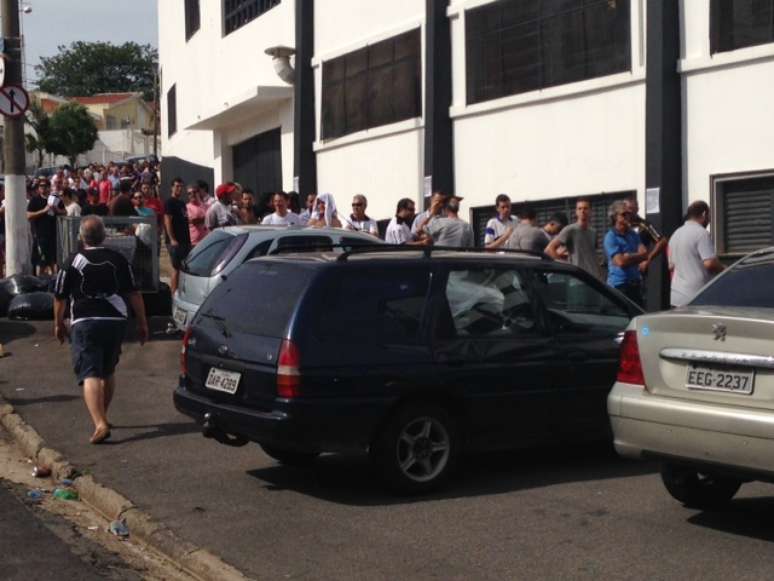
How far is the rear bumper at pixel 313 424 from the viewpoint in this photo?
309 inches

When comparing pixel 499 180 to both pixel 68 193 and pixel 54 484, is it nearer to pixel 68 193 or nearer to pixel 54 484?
pixel 68 193

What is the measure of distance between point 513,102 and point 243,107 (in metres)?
9.19

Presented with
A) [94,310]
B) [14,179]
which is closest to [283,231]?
[94,310]

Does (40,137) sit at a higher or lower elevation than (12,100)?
higher

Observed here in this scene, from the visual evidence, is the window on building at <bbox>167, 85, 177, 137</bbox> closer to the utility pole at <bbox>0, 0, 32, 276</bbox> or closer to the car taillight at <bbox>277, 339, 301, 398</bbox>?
the utility pole at <bbox>0, 0, 32, 276</bbox>

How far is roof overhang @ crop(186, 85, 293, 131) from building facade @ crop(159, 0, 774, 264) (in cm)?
7

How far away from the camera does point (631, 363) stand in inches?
291

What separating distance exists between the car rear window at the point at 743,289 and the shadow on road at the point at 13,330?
414 inches

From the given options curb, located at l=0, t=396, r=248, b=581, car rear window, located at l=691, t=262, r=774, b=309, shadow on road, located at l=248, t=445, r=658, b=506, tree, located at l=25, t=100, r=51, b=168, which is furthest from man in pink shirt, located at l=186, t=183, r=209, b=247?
tree, located at l=25, t=100, r=51, b=168

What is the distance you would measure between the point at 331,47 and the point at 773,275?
1621 cm

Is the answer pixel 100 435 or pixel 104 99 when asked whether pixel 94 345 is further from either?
pixel 104 99

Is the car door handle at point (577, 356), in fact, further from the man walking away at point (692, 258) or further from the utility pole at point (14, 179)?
the utility pole at point (14, 179)

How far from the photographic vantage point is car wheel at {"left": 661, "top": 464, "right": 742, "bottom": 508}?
7738mm

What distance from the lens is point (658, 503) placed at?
805 cm
